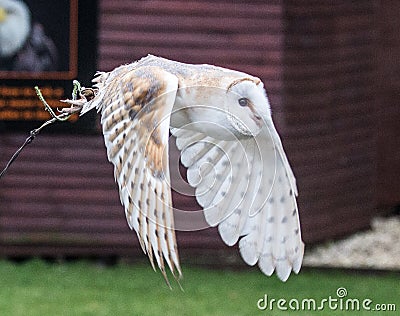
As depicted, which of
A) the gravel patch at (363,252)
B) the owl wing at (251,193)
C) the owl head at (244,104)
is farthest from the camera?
the gravel patch at (363,252)

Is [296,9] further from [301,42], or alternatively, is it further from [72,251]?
[72,251]

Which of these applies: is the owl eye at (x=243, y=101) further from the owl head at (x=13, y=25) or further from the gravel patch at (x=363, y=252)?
the gravel patch at (x=363, y=252)

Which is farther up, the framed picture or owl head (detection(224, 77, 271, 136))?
owl head (detection(224, 77, 271, 136))

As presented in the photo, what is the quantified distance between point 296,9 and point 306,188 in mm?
1495

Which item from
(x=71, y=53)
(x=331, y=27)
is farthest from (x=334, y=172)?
(x=71, y=53)

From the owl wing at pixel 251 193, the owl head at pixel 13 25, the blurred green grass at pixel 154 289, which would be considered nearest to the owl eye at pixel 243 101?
the owl wing at pixel 251 193

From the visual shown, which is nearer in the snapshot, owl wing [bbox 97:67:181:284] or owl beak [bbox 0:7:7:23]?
owl wing [bbox 97:67:181:284]

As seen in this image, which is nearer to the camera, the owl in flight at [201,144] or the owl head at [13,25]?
the owl in flight at [201,144]

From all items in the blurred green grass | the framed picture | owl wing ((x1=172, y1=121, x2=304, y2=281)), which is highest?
owl wing ((x1=172, y1=121, x2=304, y2=281))

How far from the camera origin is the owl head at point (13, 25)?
8.14m

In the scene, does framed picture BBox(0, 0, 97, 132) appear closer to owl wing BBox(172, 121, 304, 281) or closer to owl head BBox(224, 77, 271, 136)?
owl wing BBox(172, 121, 304, 281)

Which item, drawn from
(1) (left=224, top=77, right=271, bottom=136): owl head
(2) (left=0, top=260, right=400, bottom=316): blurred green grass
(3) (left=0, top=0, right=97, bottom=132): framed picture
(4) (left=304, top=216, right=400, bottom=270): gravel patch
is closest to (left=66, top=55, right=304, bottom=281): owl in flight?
(1) (left=224, top=77, right=271, bottom=136): owl head

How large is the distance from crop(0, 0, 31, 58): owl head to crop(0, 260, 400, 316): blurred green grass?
1765 millimetres

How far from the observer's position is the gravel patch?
10.0 meters
